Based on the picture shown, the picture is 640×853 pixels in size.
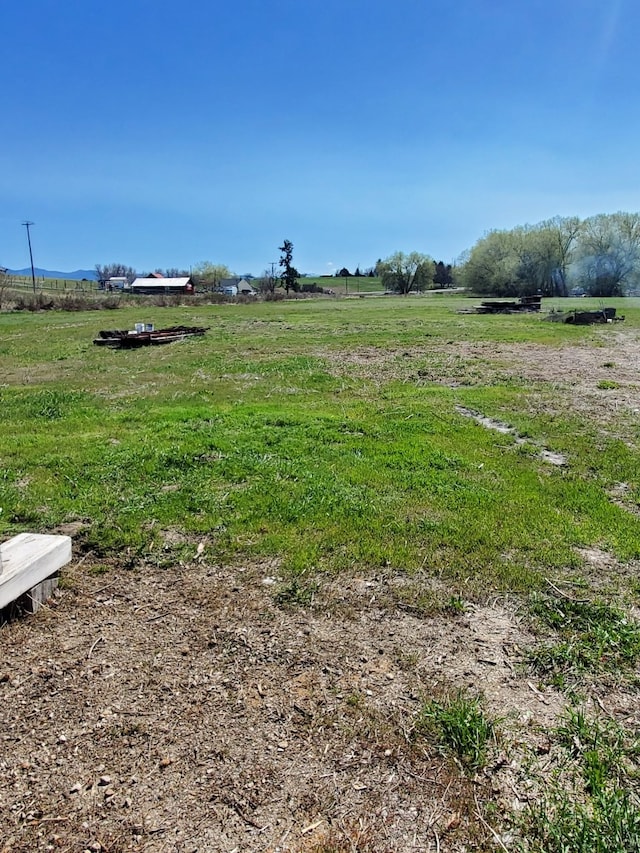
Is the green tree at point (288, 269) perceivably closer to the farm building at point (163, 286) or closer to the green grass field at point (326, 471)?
the farm building at point (163, 286)

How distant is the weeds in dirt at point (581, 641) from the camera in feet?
8.27

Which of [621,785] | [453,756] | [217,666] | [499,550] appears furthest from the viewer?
[499,550]

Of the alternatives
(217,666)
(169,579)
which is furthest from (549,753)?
(169,579)

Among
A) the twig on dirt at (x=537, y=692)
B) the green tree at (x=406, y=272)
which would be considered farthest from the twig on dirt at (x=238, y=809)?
the green tree at (x=406, y=272)

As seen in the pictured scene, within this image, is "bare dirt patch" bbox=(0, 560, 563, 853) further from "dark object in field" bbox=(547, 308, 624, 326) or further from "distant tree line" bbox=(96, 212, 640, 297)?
"distant tree line" bbox=(96, 212, 640, 297)

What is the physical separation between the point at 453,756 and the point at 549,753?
387 mm

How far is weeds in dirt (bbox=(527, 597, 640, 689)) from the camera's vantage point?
2521 mm

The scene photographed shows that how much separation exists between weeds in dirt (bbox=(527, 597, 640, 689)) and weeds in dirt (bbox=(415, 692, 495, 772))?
49 cm

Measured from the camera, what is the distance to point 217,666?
2574mm

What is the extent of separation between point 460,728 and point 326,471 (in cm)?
318

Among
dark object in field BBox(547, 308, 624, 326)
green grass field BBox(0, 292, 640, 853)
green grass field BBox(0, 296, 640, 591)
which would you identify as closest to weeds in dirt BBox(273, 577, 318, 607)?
green grass field BBox(0, 292, 640, 853)

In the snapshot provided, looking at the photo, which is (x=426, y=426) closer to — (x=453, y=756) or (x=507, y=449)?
(x=507, y=449)

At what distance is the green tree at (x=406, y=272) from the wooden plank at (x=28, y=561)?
79964mm

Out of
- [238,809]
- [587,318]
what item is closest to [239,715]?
[238,809]
